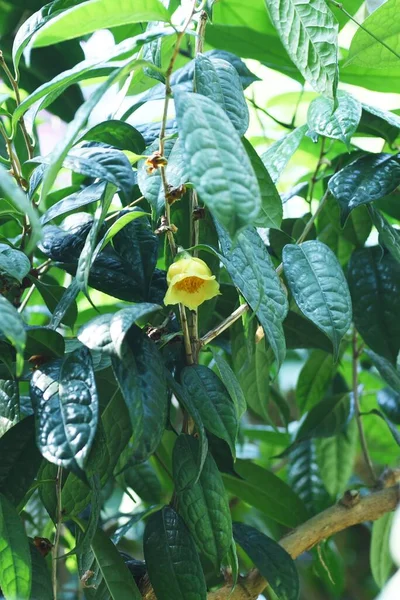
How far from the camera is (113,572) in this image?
593mm

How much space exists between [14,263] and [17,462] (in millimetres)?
147

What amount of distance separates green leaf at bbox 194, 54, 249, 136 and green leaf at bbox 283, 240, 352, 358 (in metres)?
0.13

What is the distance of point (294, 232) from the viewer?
0.86m

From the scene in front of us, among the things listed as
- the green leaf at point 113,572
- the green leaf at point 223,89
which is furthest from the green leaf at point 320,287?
the green leaf at point 113,572

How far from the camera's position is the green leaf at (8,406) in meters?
0.58

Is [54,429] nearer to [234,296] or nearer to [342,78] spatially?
[234,296]

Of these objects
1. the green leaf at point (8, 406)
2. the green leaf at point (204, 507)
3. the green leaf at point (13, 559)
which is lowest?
the green leaf at point (204, 507)

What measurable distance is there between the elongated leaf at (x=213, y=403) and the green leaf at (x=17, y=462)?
124 millimetres

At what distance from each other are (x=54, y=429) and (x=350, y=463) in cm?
57

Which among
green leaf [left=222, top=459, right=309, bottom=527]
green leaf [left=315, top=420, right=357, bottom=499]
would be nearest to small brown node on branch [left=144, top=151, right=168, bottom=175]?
green leaf [left=222, top=459, right=309, bottom=527]

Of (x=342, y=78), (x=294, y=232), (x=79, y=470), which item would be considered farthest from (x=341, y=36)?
(x=79, y=470)

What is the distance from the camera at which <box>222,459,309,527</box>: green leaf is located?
837 mm

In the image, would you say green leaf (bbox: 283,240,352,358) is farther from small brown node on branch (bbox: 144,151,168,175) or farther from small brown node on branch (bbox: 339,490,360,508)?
small brown node on branch (bbox: 339,490,360,508)

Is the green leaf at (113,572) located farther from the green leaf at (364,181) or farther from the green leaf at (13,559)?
the green leaf at (364,181)
